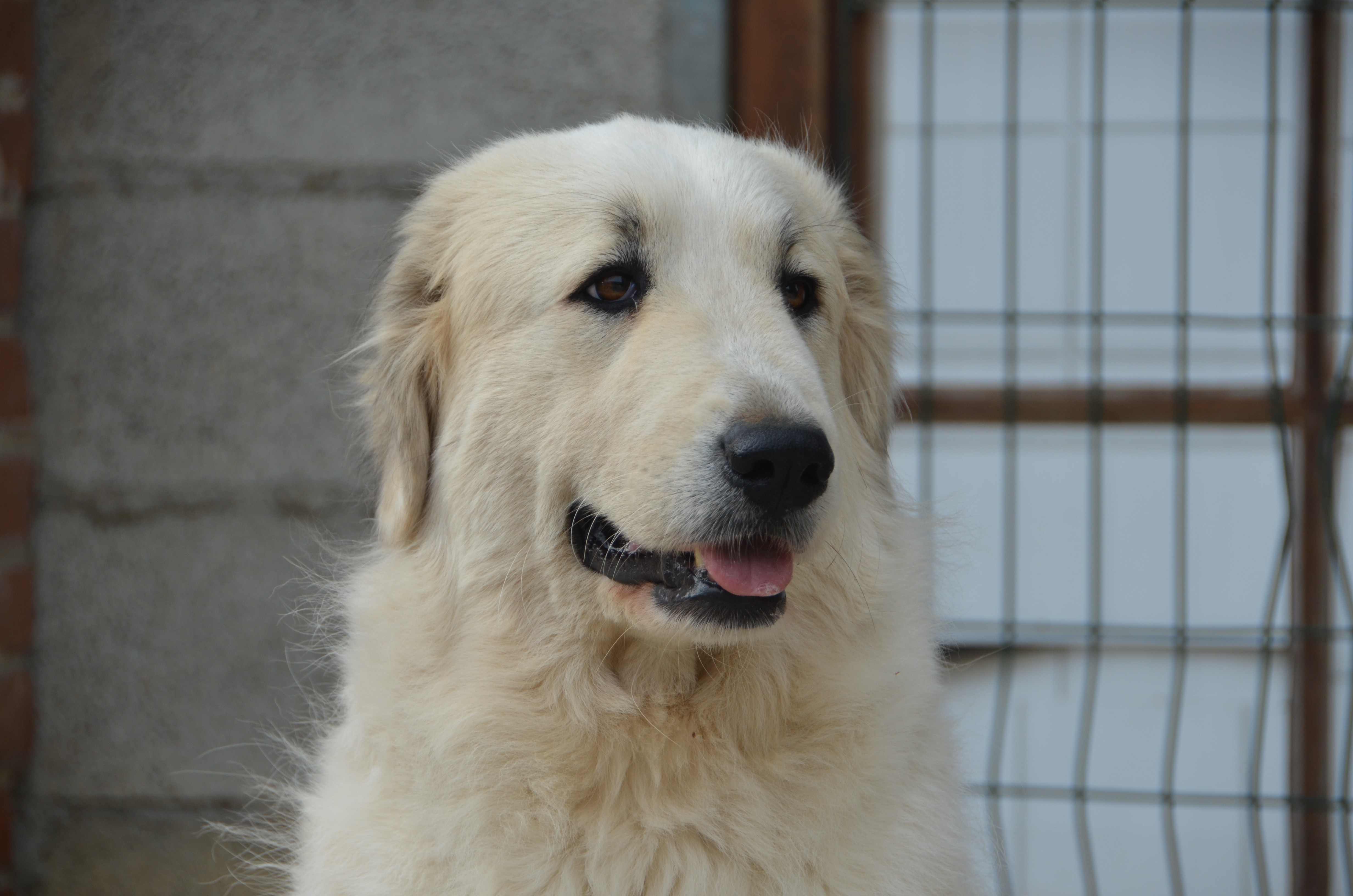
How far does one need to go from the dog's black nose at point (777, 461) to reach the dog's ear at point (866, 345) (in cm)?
63

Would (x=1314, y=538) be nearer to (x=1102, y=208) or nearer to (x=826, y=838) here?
(x=1102, y=208)

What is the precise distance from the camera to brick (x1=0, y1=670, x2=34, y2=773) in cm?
312

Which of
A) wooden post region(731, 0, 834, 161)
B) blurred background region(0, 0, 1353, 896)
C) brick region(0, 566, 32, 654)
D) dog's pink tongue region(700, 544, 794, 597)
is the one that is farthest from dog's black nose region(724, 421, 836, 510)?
brick region(0, 566, 32, 654)

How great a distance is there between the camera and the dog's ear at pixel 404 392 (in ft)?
6.75

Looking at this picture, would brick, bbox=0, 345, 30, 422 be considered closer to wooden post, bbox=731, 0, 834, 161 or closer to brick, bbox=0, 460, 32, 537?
brick, bbox=0, 460, 32, 537

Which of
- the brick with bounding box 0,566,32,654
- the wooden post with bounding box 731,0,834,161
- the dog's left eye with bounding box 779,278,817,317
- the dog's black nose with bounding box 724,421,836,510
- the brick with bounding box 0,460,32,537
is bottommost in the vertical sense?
the brick with bounding box 0,566,32,654

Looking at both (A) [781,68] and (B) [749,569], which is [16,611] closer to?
(B) [749,569]

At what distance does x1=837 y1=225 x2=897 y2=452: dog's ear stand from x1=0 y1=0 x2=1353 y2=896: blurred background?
46cm

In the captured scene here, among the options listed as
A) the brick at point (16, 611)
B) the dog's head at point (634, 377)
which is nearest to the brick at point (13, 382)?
the brick at point (16, 611)

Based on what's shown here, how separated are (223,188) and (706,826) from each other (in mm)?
2332

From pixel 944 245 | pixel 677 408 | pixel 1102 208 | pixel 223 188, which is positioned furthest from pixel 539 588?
pixel 1102 208

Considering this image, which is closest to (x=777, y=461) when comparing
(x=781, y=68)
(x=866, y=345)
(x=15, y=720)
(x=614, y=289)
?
(x=614, y=289)

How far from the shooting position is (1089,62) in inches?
135

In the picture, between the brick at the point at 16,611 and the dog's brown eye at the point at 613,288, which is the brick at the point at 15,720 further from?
the dog's brown eye at the point at 613,288
